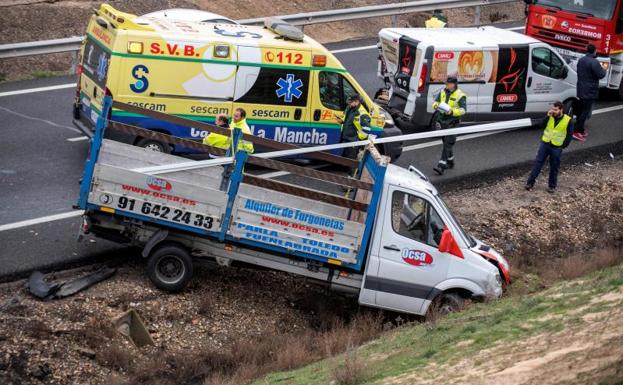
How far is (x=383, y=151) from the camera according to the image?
16.8 m

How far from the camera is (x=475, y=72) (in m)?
19.0

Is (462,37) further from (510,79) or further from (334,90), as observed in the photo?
(334,90)

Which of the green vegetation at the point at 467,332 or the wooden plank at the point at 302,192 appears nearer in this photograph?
the green vegetation at the point at 467,332

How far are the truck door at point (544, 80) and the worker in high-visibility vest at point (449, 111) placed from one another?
300cm

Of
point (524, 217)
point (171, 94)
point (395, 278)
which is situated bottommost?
point (524, 217)

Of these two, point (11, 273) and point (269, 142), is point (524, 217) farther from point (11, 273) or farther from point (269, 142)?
point (11, 273)

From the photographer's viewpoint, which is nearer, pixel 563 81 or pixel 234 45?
pixel 234 45

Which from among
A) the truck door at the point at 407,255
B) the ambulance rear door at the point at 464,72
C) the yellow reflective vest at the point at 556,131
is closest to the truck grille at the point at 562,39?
the ambulance rear door at the point at 464,72

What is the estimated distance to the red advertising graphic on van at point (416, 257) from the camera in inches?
471

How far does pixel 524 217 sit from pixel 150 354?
7.75 m

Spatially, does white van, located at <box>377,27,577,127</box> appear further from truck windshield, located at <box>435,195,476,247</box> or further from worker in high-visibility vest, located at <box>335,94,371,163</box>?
truck windshield, located at <box>435,195,476,247</box>

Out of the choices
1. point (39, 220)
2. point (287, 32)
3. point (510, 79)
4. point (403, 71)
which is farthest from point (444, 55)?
point (39, 220)

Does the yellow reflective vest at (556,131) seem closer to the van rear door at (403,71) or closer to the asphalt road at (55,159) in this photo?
the asphalt road at (55,159)

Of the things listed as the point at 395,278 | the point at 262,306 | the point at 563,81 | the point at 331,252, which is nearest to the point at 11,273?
the point at 262,306
